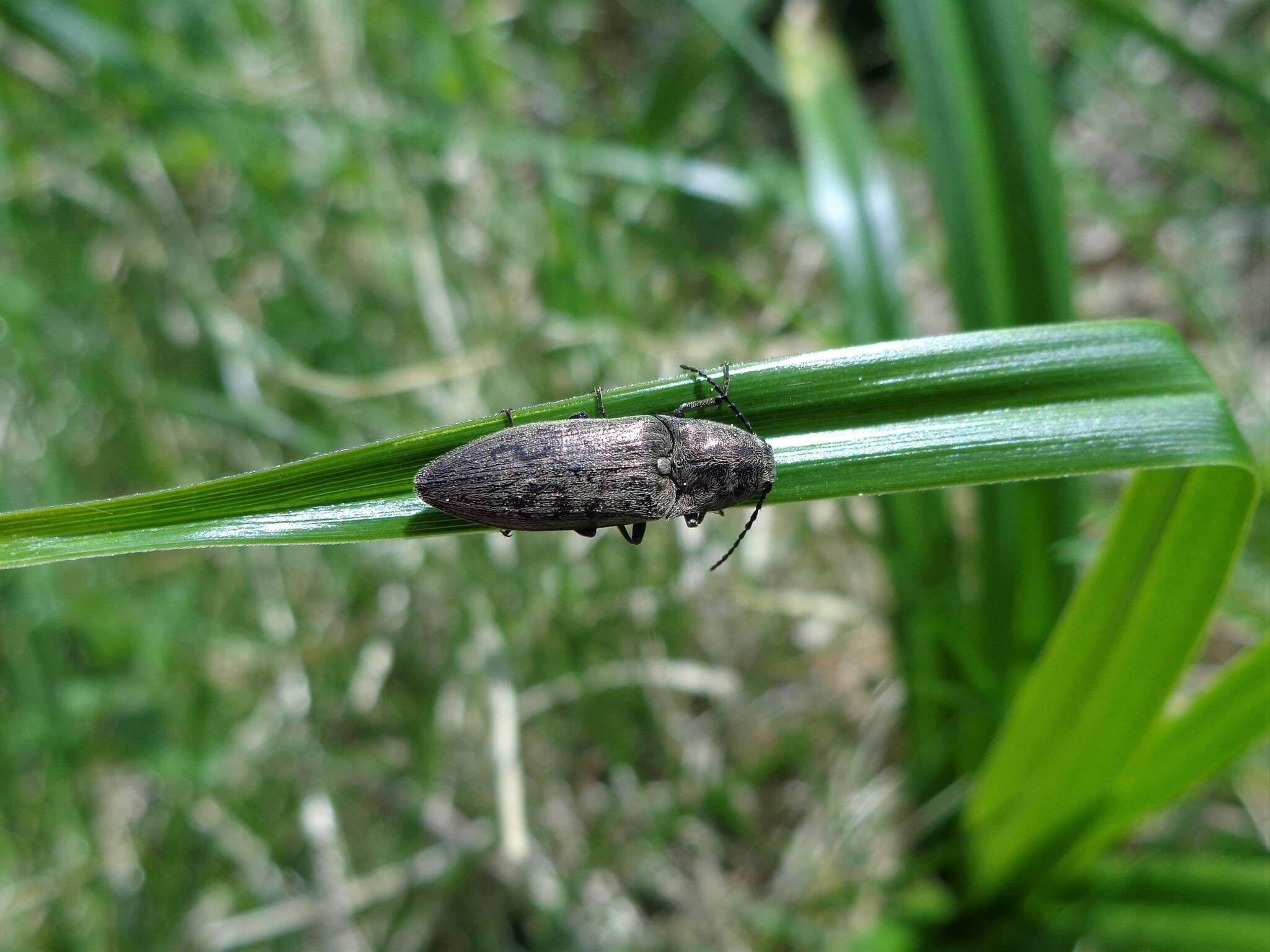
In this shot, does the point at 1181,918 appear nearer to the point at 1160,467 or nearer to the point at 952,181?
the point at 1160,467

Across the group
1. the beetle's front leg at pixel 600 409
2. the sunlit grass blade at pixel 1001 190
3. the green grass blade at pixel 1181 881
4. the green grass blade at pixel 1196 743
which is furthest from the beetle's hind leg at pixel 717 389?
the green grass blade at pixel 1181 881

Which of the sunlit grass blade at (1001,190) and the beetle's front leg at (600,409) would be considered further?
the sunlit grass blade at (1001,190)

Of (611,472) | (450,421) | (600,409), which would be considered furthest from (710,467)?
(450,421)

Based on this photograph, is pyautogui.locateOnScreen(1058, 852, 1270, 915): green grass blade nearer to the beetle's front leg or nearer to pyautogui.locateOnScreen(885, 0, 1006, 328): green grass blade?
pyautogui.locateOnScreen(885, 0, 1006, 328): green grass blade

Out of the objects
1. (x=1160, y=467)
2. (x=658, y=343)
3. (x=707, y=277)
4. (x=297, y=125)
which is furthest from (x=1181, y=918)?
(x=297, y=125)

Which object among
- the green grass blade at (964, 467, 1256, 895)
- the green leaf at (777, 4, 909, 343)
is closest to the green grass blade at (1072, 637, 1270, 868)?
the green grass blade at (964, 467, 1256, 895)

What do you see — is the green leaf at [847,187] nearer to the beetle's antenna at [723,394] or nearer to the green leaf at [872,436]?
the beetle's antenna at [723,394]
